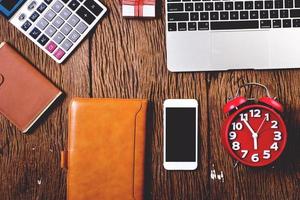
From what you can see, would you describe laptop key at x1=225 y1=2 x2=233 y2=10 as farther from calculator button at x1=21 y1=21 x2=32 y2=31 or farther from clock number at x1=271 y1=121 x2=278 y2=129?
calculator button at x1=21 y1=21 x2=32 y2=31

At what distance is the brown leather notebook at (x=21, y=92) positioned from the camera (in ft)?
2.96

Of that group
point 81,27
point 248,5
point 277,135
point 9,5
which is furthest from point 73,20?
point 277,135

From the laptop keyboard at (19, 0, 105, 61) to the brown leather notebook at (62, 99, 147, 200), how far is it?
0.40 feet

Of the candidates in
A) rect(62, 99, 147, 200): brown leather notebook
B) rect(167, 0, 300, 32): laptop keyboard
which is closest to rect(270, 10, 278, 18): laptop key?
rect(167, 0, 300, 32): laptop keyboard

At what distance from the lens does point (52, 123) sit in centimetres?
92

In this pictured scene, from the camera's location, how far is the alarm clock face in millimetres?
865

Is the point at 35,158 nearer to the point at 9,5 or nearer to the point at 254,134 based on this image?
the point at 9,5

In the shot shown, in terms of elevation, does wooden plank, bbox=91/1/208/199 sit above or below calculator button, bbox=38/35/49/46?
below

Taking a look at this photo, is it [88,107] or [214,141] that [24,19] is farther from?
[214,141]

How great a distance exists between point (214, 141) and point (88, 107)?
0.26m

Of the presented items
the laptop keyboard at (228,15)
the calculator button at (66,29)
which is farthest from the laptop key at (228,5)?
the calculator button at (66,29)

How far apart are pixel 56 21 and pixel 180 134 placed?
0.33 meters

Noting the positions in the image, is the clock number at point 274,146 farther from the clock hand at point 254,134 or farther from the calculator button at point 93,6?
the calculator button at point 93,6

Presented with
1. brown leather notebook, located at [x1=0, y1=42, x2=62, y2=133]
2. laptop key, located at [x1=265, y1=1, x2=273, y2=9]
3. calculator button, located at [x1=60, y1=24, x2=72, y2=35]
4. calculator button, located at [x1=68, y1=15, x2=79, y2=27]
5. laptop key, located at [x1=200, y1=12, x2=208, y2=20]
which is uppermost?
laptop key, located at [x1=265, y1=1, x2=273, y2=9]
